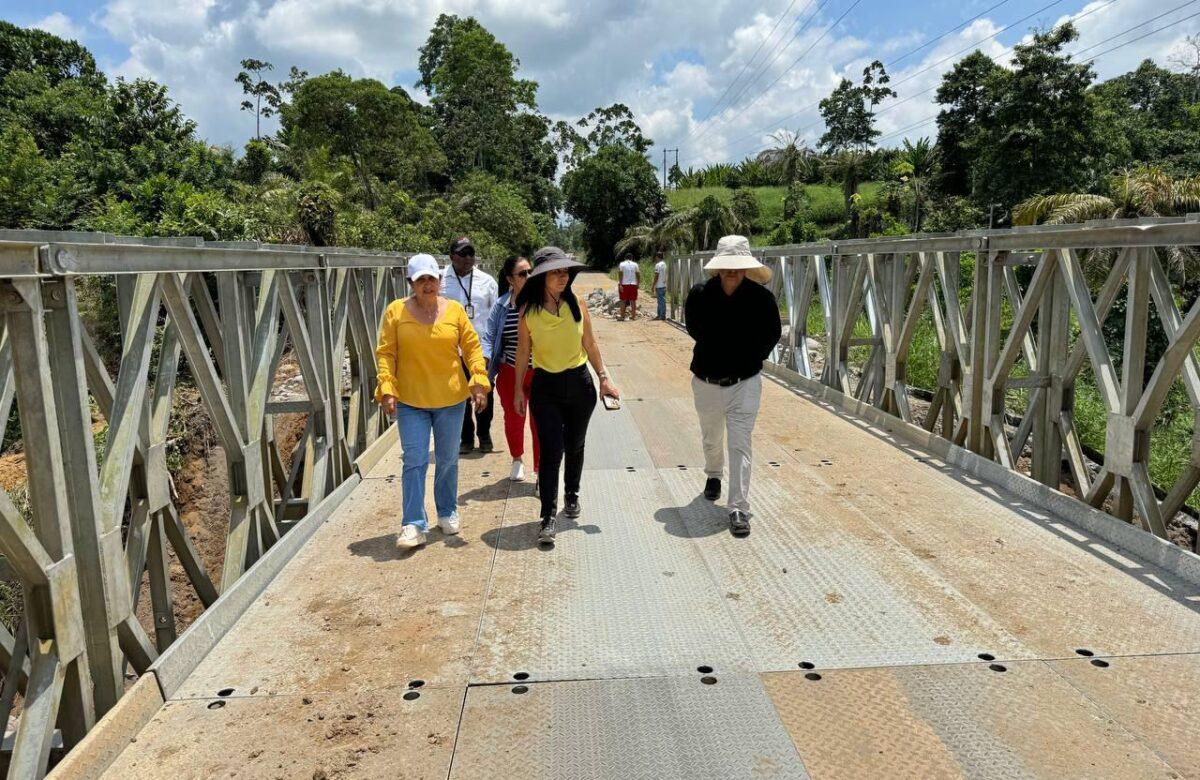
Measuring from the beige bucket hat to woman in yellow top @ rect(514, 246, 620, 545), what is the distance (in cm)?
84

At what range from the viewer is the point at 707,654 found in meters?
3.50

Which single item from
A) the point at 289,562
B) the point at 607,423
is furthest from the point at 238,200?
the point at 289,562

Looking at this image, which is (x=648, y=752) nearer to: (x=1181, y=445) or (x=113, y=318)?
(x=1181, y=445)

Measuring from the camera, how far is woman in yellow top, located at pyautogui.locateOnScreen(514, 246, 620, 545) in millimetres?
4797

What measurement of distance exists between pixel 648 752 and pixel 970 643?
1571 mm

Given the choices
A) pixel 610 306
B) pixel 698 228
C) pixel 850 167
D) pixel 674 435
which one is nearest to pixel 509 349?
pixel 674 435

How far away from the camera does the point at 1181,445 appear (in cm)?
1032

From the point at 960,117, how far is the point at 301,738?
47.0 meters

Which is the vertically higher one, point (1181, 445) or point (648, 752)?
point (648, 752)

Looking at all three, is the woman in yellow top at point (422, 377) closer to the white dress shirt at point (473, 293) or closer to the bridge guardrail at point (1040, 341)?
the white dress shirt at point (473, 293)

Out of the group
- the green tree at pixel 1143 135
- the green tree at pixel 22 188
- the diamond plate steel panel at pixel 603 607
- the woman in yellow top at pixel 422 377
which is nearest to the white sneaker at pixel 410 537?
the woman in yellow top at pixel 422 377

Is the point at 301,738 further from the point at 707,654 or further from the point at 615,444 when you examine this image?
the point at 615,444

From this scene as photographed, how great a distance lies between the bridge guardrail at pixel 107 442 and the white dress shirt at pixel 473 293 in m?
1.72

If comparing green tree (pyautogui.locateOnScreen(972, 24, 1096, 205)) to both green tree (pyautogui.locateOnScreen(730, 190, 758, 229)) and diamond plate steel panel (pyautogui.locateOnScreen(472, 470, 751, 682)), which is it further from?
diamond plate steel panel (pyautogui.locateOnScreen(472, 470, 751, 682))
